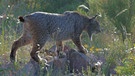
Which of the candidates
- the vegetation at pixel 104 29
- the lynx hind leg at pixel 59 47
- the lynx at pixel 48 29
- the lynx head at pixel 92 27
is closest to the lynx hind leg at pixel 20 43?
the lynx at pixel 48 29

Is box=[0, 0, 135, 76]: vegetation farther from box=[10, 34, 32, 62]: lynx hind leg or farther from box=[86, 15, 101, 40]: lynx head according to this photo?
box=[86, 15, 101, 40]: lynx head

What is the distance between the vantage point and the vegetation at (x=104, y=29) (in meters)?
7.71

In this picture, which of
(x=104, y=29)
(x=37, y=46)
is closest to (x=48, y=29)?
(x=37, y=46)

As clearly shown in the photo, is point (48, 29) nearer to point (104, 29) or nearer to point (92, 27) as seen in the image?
point (92, 27)

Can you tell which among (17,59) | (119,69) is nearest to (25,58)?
(17,59)

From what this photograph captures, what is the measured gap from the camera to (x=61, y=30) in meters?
8.41

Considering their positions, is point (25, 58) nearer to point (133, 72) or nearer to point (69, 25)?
point (69, 25)

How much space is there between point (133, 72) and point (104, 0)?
510cm

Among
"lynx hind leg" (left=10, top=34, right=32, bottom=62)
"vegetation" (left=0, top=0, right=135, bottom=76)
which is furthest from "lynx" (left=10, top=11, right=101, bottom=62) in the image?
"vegetation" (left=0, top=0, right=135, bottom=76)

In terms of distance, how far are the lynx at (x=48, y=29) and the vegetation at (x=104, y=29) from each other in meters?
0.26

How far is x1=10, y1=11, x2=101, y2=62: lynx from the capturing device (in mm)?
8047

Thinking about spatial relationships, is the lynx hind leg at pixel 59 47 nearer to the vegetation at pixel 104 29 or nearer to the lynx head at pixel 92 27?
the vegetation at pixel 104 29

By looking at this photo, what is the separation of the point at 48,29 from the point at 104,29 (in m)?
2.86

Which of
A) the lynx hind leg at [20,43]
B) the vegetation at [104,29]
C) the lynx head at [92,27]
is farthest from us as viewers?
the lynx head at [92,27]
